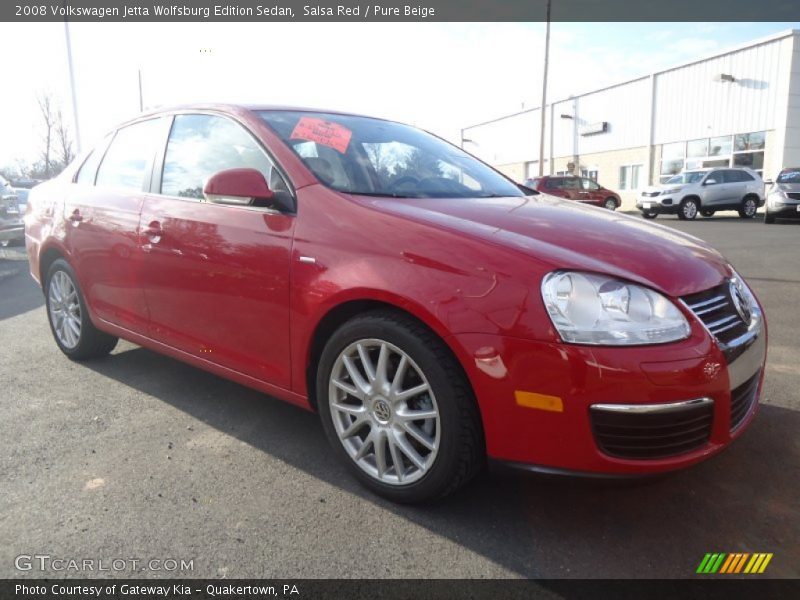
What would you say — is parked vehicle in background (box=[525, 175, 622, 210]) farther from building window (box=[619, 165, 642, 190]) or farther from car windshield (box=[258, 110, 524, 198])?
car windshield (box=[258, 110, 524, 198])

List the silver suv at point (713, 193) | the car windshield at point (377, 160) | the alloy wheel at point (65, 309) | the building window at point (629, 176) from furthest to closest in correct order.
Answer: the building window at point (629, 176)
the silver suv at point (713, 193)
the alloy wheel at point (65, 309)
the car windshield at point (377, 160)

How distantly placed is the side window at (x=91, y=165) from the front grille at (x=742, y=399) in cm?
386

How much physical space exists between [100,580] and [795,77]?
25773 mm

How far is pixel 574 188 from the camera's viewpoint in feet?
74.2

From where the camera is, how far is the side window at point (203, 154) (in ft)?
9.41

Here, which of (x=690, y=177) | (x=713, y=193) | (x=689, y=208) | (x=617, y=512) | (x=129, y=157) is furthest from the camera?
(x=690, y=177)

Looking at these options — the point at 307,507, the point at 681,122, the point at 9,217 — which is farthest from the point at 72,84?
the point at 681,122

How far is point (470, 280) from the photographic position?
2045mm

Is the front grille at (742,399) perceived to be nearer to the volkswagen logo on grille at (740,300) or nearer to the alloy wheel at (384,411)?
the volkswagen logo on grille at (740,300)

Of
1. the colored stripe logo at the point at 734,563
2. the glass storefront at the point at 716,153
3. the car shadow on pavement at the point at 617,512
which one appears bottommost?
the colored stripe logo at the point at 734,563

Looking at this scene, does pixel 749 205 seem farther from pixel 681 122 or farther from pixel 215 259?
pixel 215 259

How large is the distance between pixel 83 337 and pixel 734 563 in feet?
12.8

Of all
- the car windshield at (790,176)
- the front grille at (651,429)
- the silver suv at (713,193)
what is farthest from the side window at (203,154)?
the silver suv at (713,193)

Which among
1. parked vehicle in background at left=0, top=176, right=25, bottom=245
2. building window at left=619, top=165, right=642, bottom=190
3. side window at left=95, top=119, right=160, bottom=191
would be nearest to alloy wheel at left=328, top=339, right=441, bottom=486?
side window at left=95, top=119, right=160, bottom=191
